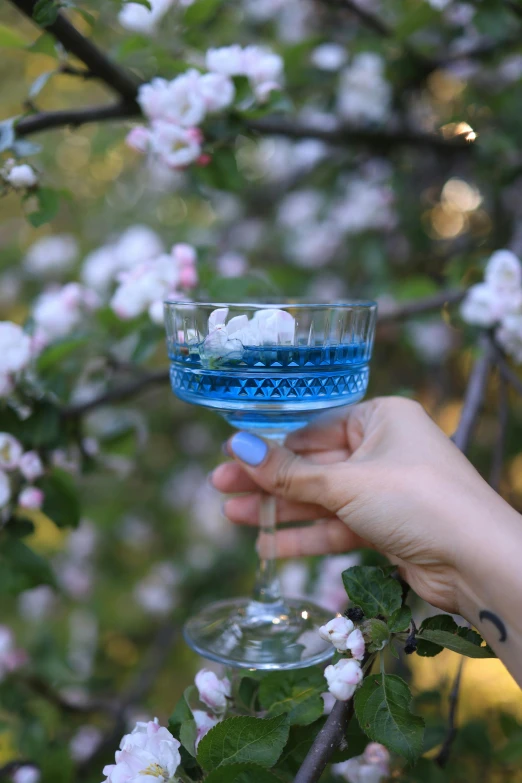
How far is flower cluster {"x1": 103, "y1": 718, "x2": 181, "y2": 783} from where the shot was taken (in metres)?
0.80

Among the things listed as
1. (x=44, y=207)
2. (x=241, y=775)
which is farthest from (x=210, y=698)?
(x=44, y=207)

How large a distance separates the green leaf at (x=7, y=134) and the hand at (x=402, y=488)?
692mm

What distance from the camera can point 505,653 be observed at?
84 centimetres

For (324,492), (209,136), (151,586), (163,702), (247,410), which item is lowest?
(163,702)

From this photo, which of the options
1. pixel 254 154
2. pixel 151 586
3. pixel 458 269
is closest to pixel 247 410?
pixel 458 269

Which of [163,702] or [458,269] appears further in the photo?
[163,702]

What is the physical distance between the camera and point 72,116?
4.82 feet

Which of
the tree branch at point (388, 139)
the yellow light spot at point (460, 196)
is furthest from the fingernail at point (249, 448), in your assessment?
the yellow light spot at point (460, 196)

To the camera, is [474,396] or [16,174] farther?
[474,396]

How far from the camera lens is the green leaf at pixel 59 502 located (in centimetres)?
151

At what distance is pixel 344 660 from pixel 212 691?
232 millimetres

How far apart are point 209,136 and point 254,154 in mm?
1885

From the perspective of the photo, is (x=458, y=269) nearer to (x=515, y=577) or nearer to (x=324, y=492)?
(x=324, y=492)

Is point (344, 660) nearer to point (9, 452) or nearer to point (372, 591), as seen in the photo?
point (372, 591)
